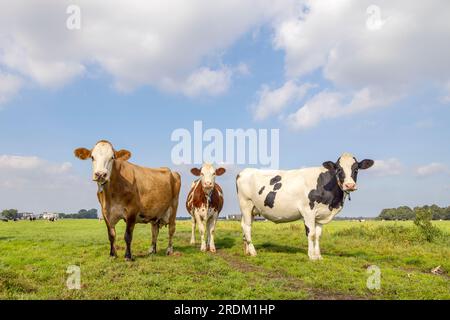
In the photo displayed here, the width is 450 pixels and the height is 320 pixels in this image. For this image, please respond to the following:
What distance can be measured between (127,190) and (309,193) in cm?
616

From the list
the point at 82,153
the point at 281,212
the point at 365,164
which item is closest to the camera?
the point at 82,153

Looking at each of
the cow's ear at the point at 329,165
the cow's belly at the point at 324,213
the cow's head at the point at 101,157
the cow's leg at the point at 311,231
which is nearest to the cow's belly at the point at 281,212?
the cow's leg at the point at 311,231

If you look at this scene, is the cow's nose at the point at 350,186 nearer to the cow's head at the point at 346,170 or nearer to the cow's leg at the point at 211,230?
the cow's head at the point at 346,170

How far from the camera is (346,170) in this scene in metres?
12.2

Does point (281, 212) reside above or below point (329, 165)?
below

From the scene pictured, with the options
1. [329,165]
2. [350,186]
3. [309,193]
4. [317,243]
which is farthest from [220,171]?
[350,186]

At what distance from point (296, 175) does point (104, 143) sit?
6837 mm

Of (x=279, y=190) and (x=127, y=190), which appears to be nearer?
(x=127, y=190)

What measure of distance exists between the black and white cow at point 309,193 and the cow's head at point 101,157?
580 cm

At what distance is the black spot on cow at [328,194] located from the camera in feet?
41.8

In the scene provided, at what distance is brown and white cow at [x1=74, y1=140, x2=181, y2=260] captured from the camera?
35.5 feet

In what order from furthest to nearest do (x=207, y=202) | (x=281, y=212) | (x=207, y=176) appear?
(x=207, y=202)
(x=207, y=176)
(x=281, y=212)

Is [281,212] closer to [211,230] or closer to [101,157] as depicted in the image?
[211,230]
